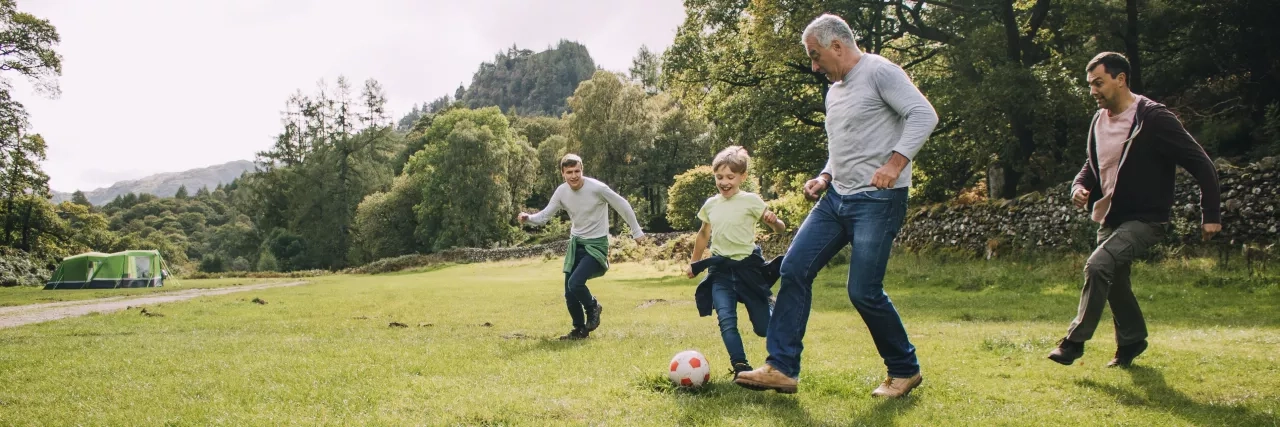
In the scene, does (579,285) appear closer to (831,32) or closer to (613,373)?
(613,373)

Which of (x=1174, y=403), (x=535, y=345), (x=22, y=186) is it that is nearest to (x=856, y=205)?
(x=1174, y=403)

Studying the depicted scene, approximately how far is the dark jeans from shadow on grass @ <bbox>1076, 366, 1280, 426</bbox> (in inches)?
197

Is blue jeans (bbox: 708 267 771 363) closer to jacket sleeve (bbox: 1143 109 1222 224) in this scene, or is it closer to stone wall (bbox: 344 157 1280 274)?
jacket sleeve (bbox: 1143 109 1222 224)

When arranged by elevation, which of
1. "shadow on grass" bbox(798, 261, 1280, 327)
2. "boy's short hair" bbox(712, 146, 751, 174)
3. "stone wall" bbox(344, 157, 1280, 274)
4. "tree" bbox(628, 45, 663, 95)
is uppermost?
"tree" bbox(628, 45, 663, 95)

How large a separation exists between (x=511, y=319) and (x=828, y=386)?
7.29 meters

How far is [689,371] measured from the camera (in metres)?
4.72

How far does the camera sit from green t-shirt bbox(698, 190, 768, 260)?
5.28 m

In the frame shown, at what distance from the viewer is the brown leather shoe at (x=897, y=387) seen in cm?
432

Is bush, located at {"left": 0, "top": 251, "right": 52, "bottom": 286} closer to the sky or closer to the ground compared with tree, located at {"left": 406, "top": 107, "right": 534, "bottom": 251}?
closer to the ground

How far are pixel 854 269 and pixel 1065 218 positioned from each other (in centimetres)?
1405

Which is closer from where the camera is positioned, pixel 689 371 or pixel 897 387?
pixel 897 387

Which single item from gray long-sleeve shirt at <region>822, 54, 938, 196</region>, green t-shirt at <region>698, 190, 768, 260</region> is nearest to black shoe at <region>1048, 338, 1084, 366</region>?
gray long-sleeve shirt at <region>822, 54, 938, 196</region>

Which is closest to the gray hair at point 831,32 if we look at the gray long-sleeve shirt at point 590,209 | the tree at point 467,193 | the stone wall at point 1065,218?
the gray long-sleeve shirt at point 590,209

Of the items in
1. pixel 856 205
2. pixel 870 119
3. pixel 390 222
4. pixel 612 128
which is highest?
pixel 612 128
